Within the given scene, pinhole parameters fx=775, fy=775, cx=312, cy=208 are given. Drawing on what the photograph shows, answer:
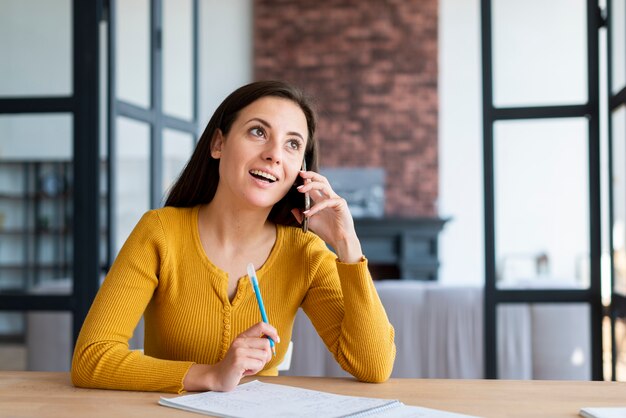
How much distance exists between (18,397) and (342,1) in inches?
252

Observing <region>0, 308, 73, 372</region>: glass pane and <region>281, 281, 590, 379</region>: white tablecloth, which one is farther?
<region>281, 281, 590, 379</region>: white tablecloth

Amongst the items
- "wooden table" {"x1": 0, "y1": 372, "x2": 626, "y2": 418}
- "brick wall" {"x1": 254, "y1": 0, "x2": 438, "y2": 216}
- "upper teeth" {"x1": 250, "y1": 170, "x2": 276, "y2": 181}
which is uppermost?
"brick wall" {"x1": 254, "y1": 0, "x2": 438, "y2": 216}

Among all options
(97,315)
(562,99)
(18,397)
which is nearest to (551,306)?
(562,99)

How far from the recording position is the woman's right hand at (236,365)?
4.12 feet

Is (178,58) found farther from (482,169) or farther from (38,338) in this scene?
(482,169)

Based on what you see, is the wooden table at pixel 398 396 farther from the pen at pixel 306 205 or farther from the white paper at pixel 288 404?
the pen at pixel 306 205

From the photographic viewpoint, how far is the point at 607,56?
2.47 m

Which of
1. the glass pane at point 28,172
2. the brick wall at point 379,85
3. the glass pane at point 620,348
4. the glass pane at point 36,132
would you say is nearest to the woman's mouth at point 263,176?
the glass pane at point 28,172

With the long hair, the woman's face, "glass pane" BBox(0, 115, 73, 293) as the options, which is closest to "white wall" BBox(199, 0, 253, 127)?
"glass pane" BBox(0, 115, 73, 293)

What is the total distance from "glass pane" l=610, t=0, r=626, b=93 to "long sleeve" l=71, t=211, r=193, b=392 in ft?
5.05

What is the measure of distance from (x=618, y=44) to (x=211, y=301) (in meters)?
1.58

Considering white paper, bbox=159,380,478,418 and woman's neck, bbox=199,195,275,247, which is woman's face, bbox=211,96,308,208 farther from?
white paper, bbox=159,380,478,418

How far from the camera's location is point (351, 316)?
1538 mm

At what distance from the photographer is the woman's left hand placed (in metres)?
1.55
